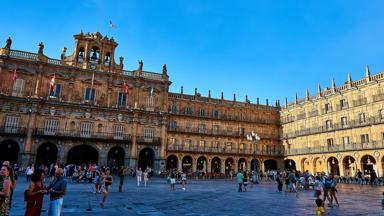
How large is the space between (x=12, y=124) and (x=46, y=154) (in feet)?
17.5

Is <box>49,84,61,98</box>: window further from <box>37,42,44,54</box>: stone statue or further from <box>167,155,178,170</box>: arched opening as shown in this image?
<box>167,155,178,170</box>: arched opening

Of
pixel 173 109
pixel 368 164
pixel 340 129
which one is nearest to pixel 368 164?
pixel 368 164

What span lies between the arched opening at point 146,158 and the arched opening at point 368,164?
93.3 feet

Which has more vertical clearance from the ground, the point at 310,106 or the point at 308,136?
the point at 310,106

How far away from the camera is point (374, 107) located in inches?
1389

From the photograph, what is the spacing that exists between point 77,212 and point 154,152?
94.9 feet

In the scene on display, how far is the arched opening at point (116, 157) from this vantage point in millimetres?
36969

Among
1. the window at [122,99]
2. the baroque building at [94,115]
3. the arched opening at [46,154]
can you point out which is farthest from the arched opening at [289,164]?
the arched opening at [46,154]

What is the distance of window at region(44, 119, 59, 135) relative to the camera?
108 feet

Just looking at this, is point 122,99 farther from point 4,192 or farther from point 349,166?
point 349,166

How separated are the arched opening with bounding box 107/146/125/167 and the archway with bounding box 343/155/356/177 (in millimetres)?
31143

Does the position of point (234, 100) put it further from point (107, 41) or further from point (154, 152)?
point (107, 41)

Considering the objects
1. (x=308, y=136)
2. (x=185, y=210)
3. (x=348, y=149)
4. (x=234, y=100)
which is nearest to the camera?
(x=185, y=210)

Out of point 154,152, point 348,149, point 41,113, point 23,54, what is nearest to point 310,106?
point 348,149
